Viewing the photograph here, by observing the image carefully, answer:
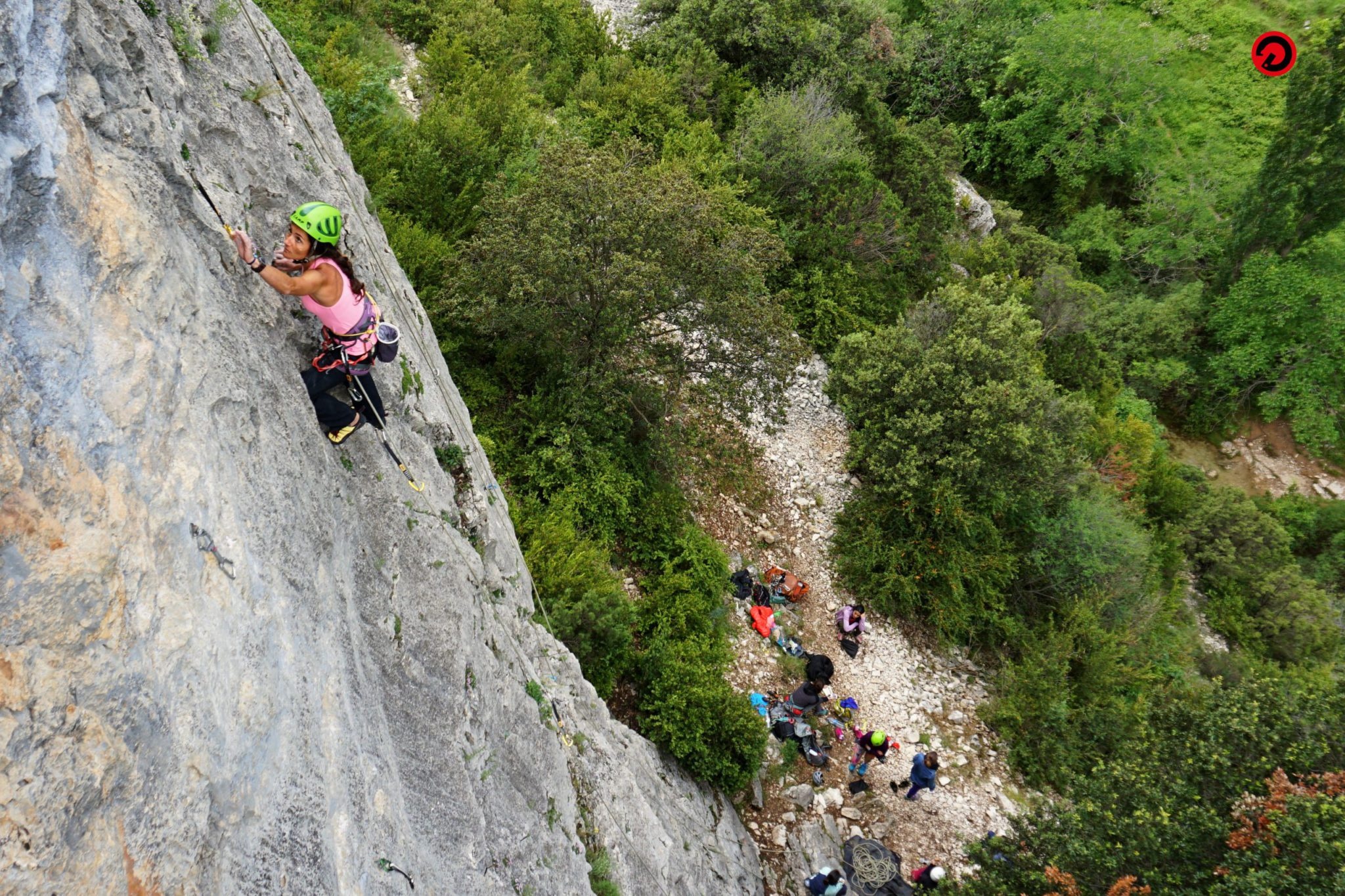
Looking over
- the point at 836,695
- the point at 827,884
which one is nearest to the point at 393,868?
the point at 827,884

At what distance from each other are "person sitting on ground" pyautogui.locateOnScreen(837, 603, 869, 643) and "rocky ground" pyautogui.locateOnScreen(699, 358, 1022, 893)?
8.8 inches

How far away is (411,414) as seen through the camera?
615 cm

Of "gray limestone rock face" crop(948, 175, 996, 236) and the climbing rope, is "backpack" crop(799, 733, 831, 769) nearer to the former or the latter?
the climbing rope

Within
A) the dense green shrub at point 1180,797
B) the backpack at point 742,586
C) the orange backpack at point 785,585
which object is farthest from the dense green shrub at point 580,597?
the dense green shrub at point 1180,797

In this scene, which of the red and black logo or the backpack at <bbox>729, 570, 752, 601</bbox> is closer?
the backpack at <bbox>729, 570, 752, 601</bbox>

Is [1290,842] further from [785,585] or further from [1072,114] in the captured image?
[1072,114]

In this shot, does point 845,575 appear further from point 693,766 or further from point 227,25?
point 227,25

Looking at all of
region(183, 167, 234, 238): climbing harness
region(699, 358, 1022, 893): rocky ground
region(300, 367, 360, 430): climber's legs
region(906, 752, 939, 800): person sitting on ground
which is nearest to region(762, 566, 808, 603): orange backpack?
region(699, 358, 1022, 893): rocky ground

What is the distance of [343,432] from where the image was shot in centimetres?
475

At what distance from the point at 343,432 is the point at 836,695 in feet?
35.2

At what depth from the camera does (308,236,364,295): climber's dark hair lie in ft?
14.4

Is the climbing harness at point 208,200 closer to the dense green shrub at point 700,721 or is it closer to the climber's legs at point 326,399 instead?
the climber's legs at point 326,399

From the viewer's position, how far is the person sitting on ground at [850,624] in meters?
13.9

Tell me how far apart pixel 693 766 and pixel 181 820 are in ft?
25.7
